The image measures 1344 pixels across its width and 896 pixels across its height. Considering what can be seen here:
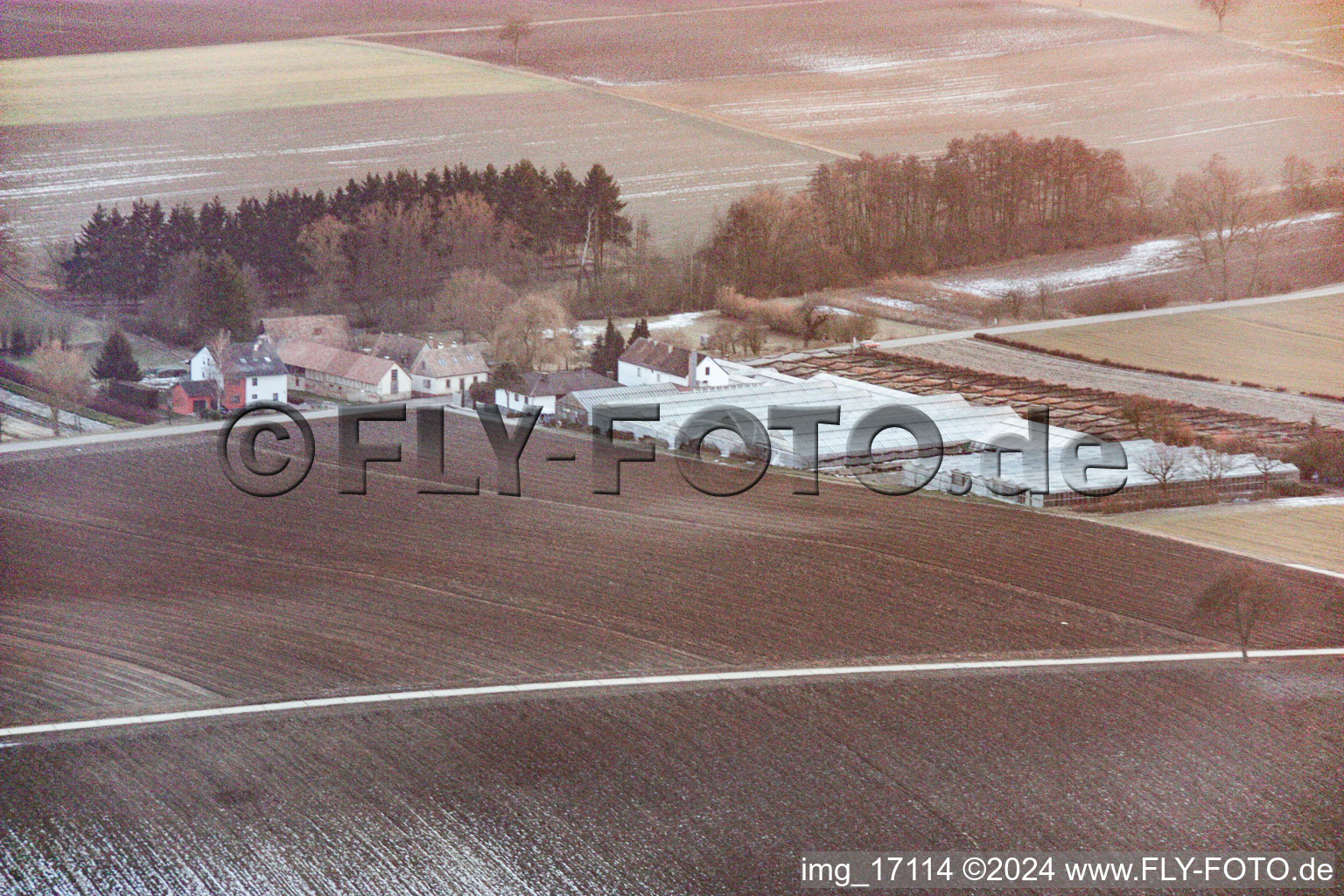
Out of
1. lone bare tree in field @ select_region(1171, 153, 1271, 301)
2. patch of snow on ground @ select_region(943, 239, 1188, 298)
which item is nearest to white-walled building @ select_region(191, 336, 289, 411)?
patch of snow on ground @ select_region(943, 239, 1188, 298)

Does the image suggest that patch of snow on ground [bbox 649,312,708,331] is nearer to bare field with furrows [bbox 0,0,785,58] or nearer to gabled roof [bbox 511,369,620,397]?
gabled roof [bbox 511,369,620,397]

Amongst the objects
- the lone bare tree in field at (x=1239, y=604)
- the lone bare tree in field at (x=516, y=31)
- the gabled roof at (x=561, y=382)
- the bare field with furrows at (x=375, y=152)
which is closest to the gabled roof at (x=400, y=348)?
the gabled roof at (x=561, y=382)

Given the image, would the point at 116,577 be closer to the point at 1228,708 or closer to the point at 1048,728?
the point at 1048,728

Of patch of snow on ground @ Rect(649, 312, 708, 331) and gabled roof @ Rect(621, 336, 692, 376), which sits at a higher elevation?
patch of snow on ground @ Rect(649, 312, 708, 331)

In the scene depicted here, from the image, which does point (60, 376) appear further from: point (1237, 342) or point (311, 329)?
point (1237, 342)

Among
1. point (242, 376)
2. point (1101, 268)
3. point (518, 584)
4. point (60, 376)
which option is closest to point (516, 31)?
point (242, 376)
